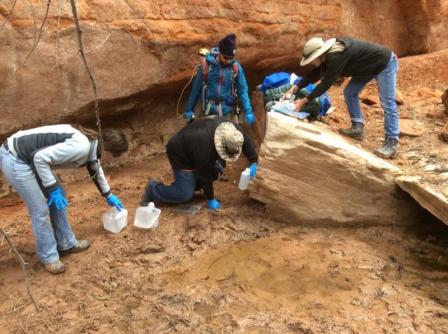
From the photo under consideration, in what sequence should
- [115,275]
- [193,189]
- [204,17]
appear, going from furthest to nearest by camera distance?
[204,17] < [193,189] < [115,275]

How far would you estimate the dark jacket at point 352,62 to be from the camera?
4551mm

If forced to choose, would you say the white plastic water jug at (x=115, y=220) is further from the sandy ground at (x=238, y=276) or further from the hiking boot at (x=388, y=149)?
the hiking boot at (x=388, y=149)

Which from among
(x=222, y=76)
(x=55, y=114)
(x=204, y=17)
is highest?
(x=204, y=17)

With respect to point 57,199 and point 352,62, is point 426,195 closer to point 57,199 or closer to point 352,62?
point 352,62

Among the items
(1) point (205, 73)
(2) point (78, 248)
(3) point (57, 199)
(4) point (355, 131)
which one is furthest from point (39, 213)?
(4) point (355, 131)

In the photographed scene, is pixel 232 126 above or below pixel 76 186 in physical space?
above

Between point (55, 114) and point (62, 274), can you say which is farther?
point (55, 114)

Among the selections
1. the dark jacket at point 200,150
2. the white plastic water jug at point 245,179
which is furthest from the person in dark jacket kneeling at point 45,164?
the white plastic water jug at point 245,179

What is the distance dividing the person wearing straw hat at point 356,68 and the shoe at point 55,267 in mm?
2822

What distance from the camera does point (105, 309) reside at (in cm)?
375

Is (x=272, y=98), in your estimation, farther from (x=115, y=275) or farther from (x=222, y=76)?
(x=115, y=275)

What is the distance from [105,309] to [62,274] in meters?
0.66

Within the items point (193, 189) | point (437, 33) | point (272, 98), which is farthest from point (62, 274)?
point (437, 33)

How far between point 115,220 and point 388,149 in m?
2.94
